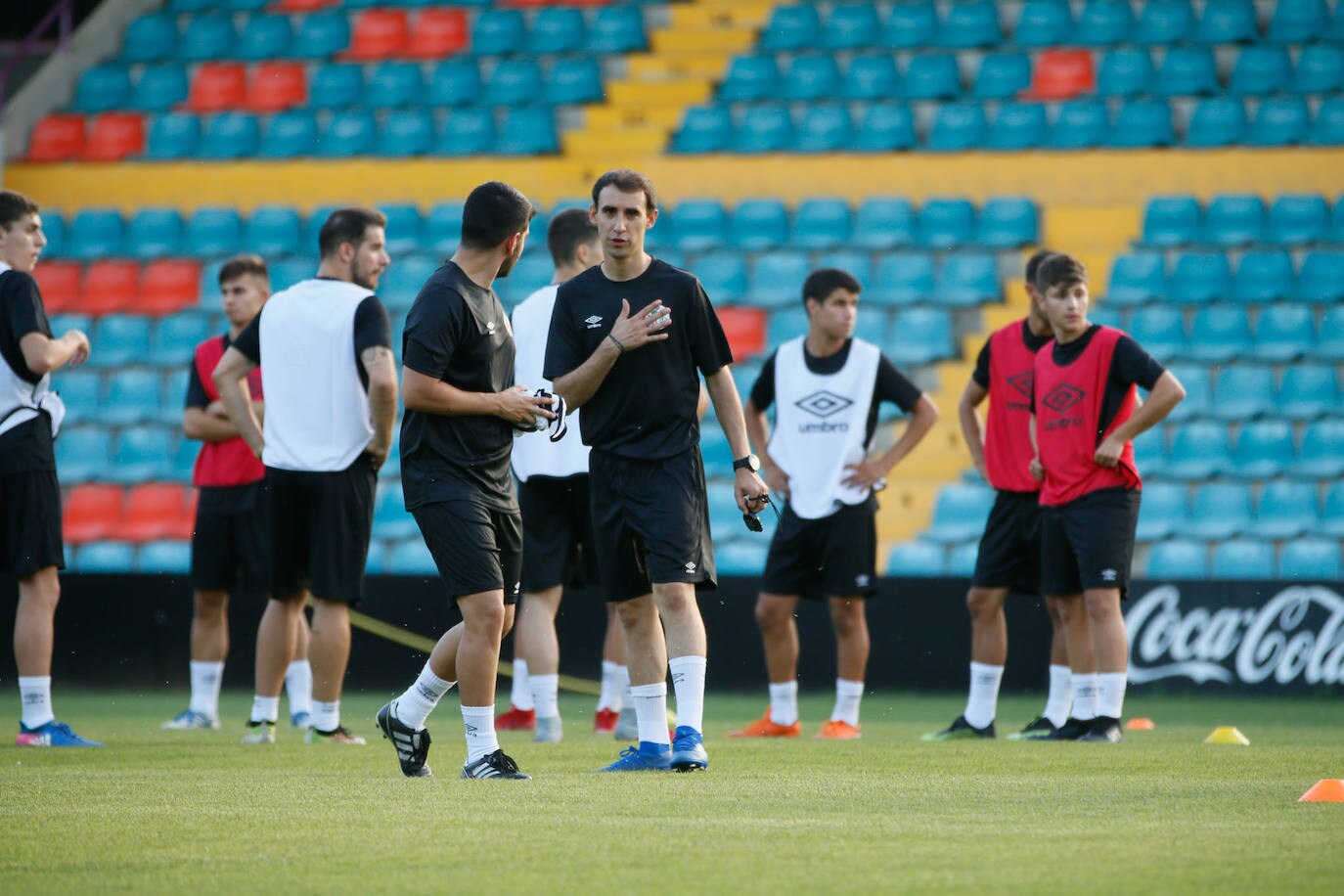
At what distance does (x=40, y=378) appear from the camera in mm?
7582

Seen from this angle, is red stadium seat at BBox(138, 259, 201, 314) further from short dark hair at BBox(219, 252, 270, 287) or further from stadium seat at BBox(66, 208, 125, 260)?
short dark hair at BBox(219, 252, 270, 287)

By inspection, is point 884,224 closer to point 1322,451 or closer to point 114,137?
point 1322,451

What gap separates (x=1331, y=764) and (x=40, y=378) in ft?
17.7

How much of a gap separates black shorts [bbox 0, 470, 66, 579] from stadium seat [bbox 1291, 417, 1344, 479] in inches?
340

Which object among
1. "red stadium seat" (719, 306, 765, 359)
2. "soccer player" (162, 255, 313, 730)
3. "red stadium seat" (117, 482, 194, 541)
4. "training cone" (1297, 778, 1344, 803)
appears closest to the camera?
"training cone" (1297, 778, 1344, 803)

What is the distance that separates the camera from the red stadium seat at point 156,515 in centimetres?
1346

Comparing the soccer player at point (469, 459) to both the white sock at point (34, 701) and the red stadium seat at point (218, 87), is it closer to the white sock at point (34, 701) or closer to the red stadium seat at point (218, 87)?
the white sock at point (34, 701)

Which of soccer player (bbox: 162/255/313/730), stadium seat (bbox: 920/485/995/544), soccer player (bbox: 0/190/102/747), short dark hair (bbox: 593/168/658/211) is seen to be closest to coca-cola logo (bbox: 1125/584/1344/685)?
stadium seat (bbox: 920/485/995/544)

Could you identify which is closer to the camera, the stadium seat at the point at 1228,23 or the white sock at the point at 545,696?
the white sock at the point at 545,696

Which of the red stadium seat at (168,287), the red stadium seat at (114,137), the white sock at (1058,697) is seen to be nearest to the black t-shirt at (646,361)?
the white sock at (1058,697)

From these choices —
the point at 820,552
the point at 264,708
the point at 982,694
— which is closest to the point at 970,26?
the point at 820,552

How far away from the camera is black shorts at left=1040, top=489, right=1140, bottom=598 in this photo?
25.4 feet

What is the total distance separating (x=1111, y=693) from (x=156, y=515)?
8.30 m

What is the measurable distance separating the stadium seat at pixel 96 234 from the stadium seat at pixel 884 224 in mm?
6448
